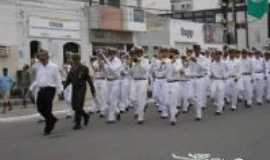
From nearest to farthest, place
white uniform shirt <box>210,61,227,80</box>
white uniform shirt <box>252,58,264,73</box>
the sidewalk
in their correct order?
white uniform shirt <box>210,61,227,80</box>
the sidewalk
white uniform shirt <box>252,58,264,73</box>

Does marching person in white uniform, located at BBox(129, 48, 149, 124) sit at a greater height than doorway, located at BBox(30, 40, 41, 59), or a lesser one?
lesser

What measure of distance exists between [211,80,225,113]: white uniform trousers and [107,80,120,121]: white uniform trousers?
2897mm

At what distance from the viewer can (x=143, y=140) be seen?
1282cm

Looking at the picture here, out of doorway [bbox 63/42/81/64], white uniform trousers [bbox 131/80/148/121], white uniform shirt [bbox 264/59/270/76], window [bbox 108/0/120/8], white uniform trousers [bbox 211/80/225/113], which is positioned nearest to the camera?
white uniform trousers [bbox 131/80/148/121]

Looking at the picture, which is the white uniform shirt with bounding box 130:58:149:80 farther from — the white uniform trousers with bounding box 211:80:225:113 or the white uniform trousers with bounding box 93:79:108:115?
the white uniform trousers with bounding box 211:80:225:113

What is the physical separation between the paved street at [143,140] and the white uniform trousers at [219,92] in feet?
2.03

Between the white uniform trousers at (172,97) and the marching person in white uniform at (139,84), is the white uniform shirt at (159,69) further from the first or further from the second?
the white uniform trousers at (172,97)

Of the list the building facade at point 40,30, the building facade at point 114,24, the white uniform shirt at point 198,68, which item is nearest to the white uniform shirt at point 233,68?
the white uniform shirt at point 198,68

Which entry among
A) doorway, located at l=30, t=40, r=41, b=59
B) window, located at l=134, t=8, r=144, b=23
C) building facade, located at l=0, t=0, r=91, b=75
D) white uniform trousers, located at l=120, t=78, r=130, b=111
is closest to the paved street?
white uniform trousers, located at l=120, t=78, r=130, b=111

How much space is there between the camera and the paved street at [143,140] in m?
11.1

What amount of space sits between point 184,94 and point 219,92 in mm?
1038

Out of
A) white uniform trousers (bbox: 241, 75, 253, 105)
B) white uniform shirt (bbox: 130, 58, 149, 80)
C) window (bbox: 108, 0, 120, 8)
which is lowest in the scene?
white uniform trousers (bbox: 241, 75, 253, 105)

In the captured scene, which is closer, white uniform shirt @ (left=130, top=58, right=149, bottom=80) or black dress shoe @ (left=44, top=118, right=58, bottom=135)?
black dress shoe @ (left=44, top=118, right=58, bottom=135)

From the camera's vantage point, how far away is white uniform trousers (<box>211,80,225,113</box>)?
59.3 ft
